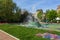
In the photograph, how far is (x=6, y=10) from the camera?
51.6 meters

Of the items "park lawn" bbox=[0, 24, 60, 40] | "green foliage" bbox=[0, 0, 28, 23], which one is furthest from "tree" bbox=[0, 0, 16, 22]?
"park lawn" bbox=[0, 24, 60, 40]

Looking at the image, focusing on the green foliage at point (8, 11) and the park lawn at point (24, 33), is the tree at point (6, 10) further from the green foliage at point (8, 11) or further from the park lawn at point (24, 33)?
the park lawn at point (24, 33)

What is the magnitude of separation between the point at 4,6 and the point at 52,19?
27.9 metres

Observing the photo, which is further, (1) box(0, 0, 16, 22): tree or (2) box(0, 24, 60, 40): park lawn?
(1) box(0, 0, 16, 22): tree

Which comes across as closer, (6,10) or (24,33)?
(24,33)

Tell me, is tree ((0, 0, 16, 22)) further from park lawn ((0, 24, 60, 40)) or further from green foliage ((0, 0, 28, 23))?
park lawn ((0, 24, 60, 40))

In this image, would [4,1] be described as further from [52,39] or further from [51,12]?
[52,39]

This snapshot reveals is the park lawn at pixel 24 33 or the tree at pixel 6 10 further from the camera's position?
the tree at pixel 6 10

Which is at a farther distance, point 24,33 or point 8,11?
point 8,11

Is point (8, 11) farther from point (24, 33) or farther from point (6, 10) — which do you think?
point (24, 33)

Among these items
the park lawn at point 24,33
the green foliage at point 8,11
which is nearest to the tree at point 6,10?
the green foliage at point 8,11

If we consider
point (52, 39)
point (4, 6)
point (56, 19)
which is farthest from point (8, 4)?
point (52, 39)

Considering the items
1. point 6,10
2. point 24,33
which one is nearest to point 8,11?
point 6,10

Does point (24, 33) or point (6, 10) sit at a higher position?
point (6, 10)
